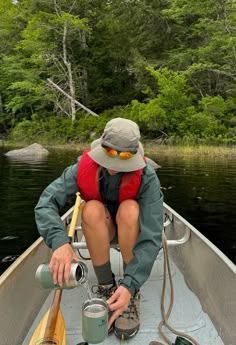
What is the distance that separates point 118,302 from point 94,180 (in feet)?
2.17

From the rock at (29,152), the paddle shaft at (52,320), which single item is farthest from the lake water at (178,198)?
the rock at (29,152)

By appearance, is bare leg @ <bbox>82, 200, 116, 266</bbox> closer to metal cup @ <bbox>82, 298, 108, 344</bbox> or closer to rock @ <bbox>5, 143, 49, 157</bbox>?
metal cup @ <bbox>82, 298, 108, 344</bbox>

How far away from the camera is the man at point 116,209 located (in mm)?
1943

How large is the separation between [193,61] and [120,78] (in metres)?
6.86

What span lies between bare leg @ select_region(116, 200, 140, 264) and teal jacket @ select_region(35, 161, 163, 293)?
0.12 feet

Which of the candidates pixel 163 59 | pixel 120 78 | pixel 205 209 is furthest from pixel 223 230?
pixel 120 78

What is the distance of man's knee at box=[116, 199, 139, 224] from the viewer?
2.05 m

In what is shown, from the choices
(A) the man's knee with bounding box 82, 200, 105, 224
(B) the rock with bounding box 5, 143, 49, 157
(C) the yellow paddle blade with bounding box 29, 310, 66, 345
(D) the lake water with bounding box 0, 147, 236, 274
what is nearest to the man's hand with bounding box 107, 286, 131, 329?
(C) the yellow paddle blade with bounding box 29, 310, 66, 345

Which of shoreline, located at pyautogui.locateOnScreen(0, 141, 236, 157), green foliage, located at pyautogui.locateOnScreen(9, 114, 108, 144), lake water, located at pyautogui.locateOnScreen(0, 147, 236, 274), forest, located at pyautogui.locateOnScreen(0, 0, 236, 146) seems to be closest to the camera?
lake water, located at pyautogui.locateOnScreen(0, 147, 236, 274)

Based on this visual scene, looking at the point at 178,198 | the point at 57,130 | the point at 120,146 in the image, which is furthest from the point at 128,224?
the point at 57,130

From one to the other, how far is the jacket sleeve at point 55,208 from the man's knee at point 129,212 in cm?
28

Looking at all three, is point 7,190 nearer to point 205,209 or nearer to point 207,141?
point 205,209

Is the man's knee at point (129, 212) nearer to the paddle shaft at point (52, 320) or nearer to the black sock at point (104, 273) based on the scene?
the black sock at point (104, 273)

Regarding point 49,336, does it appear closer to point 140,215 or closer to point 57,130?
point 140,215
